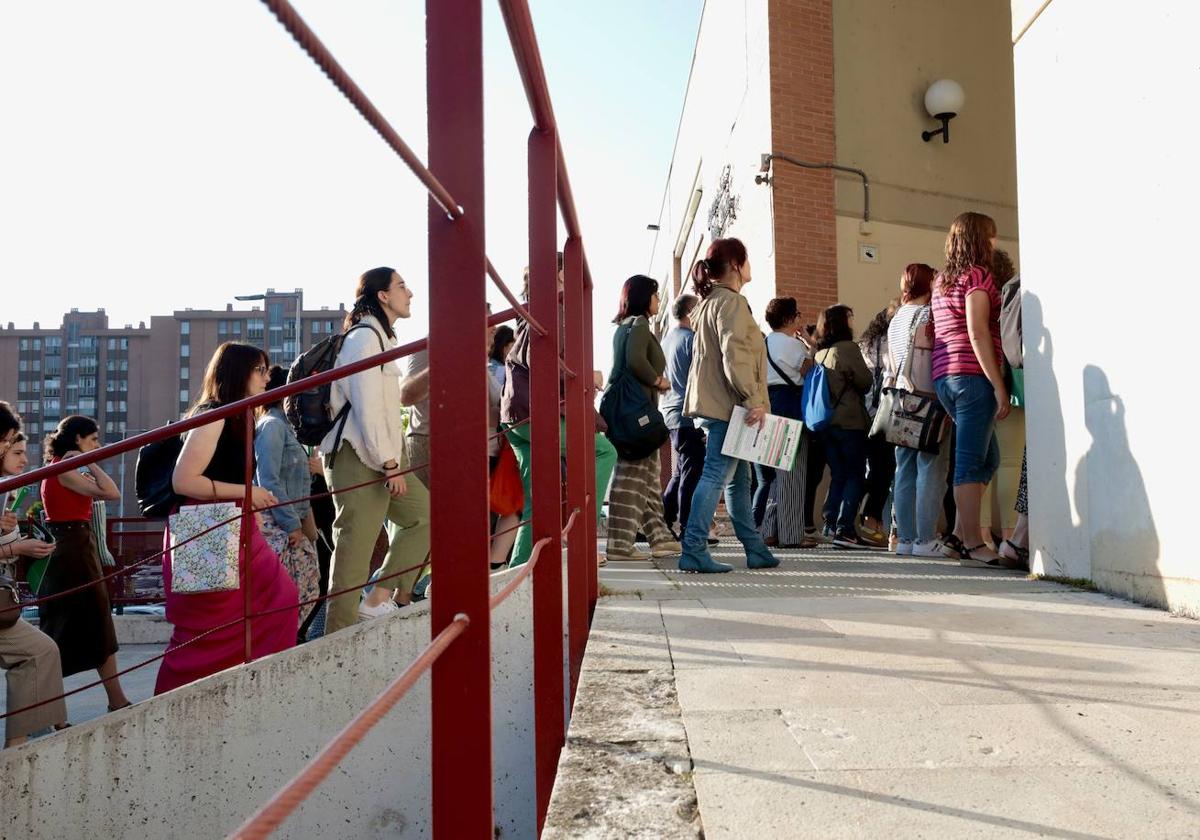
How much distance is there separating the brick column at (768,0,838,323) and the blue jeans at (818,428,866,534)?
7.73 ft

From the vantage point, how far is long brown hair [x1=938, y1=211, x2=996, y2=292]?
182 inches

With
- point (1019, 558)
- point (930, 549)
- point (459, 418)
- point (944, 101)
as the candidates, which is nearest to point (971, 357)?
point (1019, 558)

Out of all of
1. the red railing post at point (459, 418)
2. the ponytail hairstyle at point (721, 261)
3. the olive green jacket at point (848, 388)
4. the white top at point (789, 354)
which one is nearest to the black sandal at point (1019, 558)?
the olive green jacket at point (848, 388)

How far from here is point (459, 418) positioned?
1.25 meters

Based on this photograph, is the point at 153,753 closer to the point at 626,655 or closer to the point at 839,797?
the point at 626,655

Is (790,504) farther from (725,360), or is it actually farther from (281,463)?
(281,463)

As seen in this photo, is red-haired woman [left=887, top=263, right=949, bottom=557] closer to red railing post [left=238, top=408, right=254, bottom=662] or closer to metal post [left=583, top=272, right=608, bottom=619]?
metal post [left=583, top=272, right=608, bottom=619]

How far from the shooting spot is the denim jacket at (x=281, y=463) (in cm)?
439

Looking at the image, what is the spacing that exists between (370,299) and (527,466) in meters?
0.99

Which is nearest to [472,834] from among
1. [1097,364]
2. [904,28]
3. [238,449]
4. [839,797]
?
[839,797]

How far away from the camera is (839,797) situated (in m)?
1.52

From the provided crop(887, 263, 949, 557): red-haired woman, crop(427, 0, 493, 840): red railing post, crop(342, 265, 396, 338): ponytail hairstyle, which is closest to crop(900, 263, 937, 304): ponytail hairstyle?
crop(887, 263, 949, 557): red-haired woman

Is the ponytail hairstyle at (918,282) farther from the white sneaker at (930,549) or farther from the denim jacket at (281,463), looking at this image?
the denim jacket at (281,463)

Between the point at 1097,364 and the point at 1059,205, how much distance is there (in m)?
0.72
